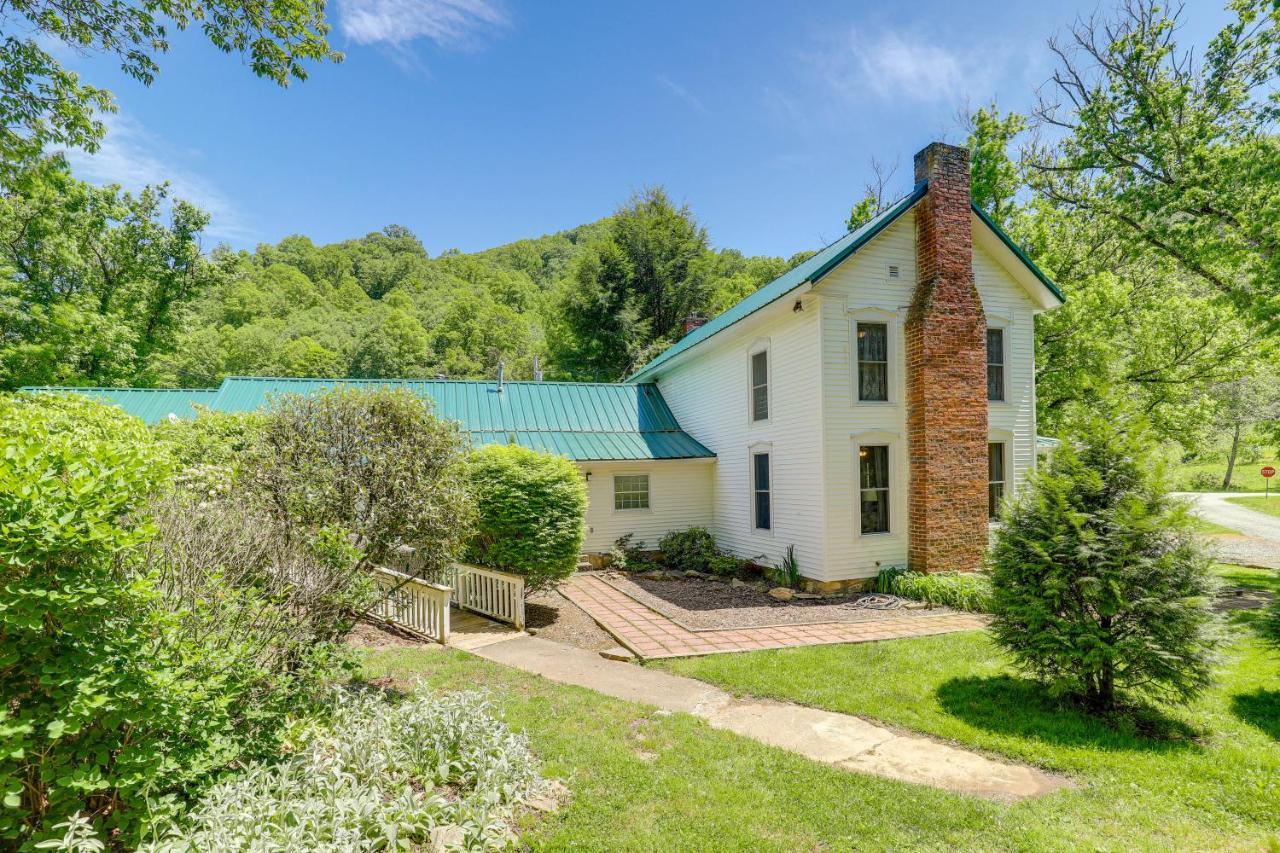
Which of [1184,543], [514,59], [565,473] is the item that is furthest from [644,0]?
[1184,543]

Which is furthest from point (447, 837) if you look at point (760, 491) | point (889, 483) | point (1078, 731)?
point (760, 491)

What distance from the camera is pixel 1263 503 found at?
1128 inches

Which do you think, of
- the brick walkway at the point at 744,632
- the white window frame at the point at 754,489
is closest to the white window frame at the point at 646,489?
the white window frame at the point at 754,489

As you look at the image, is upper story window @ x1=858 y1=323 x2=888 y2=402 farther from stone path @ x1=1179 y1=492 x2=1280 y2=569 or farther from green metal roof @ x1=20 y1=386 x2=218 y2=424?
green metal roof @ x1=20 y1=386 x2=218 y2=424

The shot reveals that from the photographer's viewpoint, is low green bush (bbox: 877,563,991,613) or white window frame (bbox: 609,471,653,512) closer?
low green bush (bbox: 877,563,991,613)

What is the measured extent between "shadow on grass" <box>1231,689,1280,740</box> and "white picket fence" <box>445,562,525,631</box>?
8582 millimetres

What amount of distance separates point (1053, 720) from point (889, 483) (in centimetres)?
665

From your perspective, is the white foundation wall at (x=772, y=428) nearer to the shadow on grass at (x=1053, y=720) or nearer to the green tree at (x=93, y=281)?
the shadow on grass at (x=1053, y=720)

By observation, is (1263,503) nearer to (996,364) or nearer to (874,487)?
(996,364)

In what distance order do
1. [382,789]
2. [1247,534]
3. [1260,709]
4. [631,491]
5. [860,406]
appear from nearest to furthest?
[382,789], [1260,709], [860,406], [631,491], [1247,534]

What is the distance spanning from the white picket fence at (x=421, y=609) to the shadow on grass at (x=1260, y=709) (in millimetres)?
9097

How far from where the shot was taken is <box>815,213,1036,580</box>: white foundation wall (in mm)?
11281

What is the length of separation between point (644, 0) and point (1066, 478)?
42.2ft

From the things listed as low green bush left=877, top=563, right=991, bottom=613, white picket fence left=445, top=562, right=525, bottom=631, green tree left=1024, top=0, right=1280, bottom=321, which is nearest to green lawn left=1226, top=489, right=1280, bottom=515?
green tree left=1024, top=0, right=1280, bottom=321
